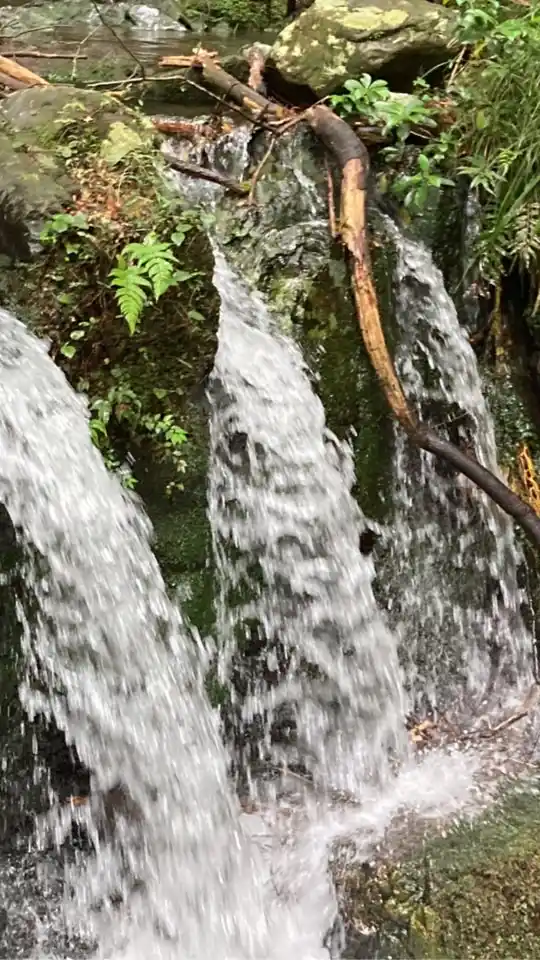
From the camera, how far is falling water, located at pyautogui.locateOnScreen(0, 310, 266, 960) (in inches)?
114

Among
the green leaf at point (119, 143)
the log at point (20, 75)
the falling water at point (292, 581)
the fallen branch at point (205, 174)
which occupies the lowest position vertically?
the falling water at point (292, 581)

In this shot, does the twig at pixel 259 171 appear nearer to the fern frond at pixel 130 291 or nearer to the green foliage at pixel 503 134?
the green foliage at pixel 503 134

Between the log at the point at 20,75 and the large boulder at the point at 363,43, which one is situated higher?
the large boulder at the point at 363,43

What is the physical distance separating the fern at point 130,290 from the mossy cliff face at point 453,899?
2.07 meters

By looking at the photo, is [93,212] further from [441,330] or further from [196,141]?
[441,330]

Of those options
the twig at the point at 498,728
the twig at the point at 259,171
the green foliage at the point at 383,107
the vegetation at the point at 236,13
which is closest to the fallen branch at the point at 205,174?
the twig at the point at 259,171

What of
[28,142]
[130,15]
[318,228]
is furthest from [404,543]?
[130,15]

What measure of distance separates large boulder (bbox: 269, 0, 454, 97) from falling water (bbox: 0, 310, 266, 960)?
2.23 metres

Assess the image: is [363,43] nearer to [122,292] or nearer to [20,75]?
[20,75]

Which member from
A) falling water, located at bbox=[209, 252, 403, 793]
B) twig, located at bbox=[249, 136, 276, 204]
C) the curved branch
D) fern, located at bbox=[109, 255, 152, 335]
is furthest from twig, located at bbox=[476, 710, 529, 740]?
twig, located at bbox=[249, 136, 276, 204]

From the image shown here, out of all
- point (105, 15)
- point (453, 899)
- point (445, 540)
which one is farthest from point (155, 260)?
point (105, 15)

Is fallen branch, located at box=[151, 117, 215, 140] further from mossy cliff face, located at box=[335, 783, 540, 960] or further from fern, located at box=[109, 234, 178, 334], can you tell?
mossy cliff face, located at box=[335, 783, 540, 960]

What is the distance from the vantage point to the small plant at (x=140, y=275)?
284cm

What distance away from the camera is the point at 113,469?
120 inches
